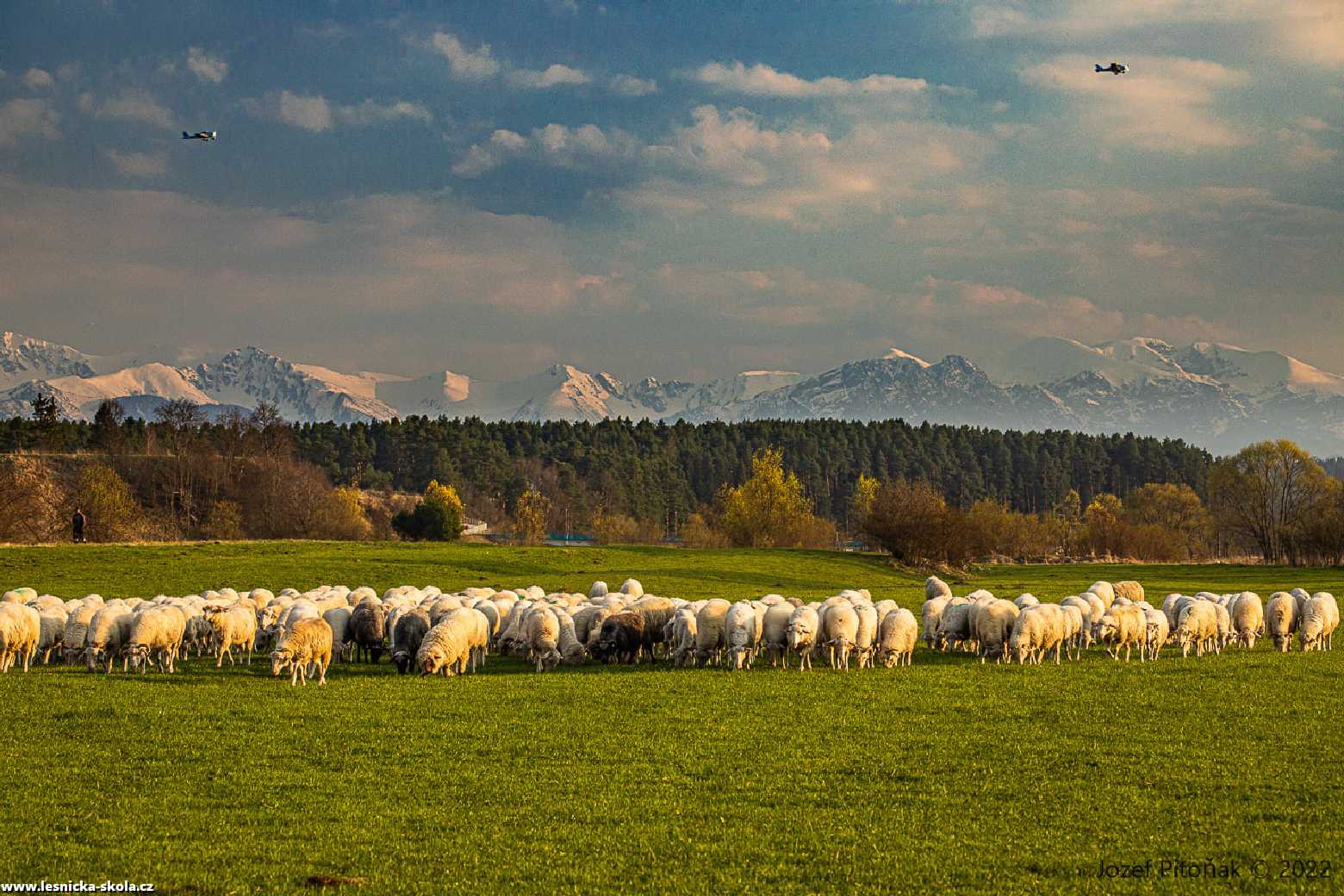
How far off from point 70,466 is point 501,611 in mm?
127188

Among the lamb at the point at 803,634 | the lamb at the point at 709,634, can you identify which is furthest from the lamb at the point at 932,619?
the lamb at the point at 709,634

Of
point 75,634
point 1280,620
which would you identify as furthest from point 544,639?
point 1280,620

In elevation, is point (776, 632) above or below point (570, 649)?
above

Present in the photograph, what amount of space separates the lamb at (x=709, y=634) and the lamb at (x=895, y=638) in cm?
419

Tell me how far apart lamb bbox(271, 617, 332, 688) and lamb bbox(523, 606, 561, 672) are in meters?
5.54

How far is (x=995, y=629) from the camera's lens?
30469mm

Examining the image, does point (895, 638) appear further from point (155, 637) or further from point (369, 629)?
point (155, 637)

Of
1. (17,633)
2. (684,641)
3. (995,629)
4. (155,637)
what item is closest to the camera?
(17,633)

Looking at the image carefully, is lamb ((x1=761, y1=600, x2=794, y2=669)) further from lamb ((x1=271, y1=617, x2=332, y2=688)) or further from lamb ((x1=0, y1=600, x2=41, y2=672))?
lamb ((x1=0, y1=600, x2=41, y2=672))

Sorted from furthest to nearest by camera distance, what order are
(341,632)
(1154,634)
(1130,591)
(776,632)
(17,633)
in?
1. (1130,591)
2. (1154,634)
3. (341,632)
4. (776,632)
5. (17,633)

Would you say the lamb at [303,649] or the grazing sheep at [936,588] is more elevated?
the lamb at [303,649]

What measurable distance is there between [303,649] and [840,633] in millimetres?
13283

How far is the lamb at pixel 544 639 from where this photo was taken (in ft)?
95.4

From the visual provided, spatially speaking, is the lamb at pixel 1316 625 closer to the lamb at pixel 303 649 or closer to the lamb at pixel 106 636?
the lamb at pixel 303 649
